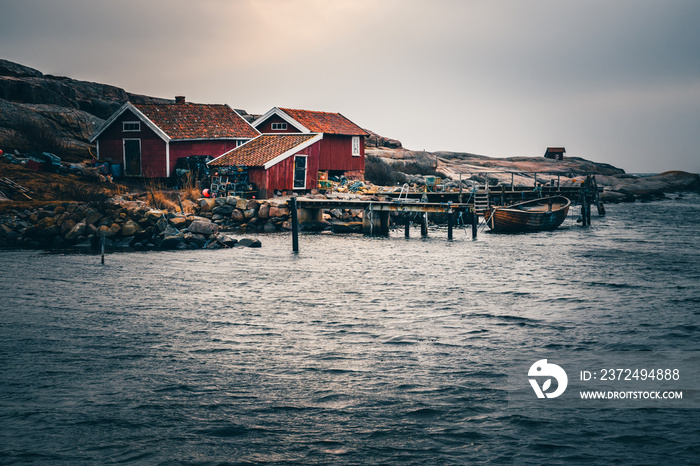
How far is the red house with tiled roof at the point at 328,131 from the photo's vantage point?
4834 cm

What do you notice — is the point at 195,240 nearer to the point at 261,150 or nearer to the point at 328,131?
the point at 261,150

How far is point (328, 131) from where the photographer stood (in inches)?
1922

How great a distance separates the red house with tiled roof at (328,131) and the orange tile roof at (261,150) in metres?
3.81

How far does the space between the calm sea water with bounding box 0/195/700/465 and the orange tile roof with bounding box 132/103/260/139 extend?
19.4m

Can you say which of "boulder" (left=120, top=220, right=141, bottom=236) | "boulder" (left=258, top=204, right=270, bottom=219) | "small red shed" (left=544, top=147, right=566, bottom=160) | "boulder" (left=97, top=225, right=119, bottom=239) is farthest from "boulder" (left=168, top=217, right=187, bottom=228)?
"small red shed" (left=544, top=147, right=566, bottom=160)

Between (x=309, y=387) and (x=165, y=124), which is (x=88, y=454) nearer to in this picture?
(x=309, y=387)

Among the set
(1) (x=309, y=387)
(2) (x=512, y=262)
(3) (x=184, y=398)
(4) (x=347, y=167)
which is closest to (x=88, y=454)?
(3) (x=184, y=398)

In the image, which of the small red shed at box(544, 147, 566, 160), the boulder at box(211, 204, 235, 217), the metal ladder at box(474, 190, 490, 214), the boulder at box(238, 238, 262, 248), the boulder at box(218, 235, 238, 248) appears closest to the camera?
the boulder at box(218, 235, 238, 248)

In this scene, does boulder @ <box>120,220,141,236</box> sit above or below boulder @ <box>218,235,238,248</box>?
above

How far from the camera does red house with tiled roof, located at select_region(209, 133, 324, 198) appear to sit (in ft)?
131

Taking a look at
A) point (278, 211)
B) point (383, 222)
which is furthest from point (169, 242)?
point (383, 222)

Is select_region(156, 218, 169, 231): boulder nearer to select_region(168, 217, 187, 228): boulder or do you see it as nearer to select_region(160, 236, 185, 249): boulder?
select_region(168, 217, 187, 228): boulder

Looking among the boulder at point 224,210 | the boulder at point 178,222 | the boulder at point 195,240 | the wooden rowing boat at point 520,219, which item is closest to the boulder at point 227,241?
the boulder at point 195,240

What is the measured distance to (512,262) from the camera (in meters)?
25.0
